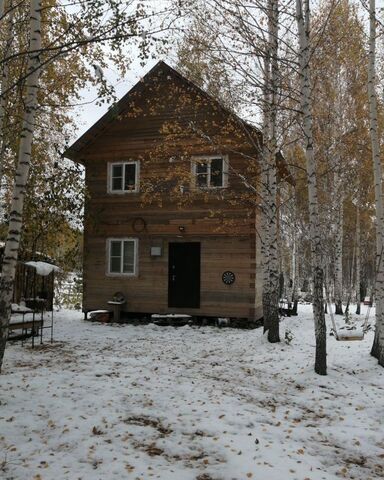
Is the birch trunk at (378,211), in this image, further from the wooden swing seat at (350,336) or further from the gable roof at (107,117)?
the gable roof at (107,117)

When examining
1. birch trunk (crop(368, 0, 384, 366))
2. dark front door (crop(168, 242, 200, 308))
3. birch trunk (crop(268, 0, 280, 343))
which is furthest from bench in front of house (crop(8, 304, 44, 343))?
birch trunk (crop(368, 0, 384, 366))

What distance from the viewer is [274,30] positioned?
10.2m

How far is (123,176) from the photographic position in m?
15.8

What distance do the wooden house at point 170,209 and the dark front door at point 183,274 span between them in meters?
0.04

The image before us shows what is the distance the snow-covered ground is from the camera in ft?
14.5

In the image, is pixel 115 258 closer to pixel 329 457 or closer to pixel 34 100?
pixel 34 100

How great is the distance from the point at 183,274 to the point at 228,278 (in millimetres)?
1690

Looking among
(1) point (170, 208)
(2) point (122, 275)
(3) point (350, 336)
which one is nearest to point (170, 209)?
(1) point (170, 208)

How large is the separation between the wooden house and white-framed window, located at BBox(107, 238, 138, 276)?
0.04 meters

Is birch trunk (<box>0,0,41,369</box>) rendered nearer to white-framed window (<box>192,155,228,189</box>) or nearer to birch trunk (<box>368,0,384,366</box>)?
birch trunk (<box>368,0,384,366</box>)

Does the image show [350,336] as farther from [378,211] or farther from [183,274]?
[183,274]

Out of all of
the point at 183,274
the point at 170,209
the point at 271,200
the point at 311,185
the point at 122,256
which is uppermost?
the point at 170,209

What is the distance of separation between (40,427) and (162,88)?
13034 mm

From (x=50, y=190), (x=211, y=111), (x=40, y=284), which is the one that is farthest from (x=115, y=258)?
(x=211, y=111)
